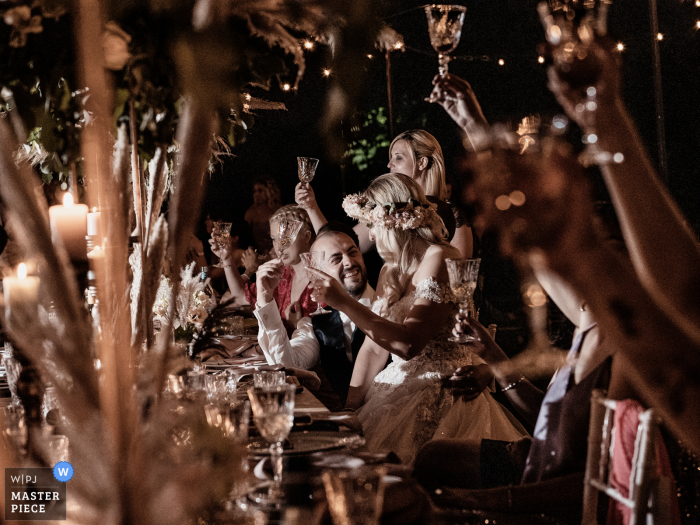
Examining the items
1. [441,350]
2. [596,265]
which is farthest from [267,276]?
[596,265]

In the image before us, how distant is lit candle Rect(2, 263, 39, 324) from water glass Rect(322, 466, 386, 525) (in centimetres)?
43

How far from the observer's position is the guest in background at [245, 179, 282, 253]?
5.56 m

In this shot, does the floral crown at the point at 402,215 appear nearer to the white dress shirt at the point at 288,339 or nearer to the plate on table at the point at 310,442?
the white dress shirt at the point at 288,339

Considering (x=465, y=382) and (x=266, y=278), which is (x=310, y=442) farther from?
(x=266, y=278)

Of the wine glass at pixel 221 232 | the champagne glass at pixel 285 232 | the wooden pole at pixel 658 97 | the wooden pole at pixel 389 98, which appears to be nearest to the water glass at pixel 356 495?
the champagne glass at pixel 285 232

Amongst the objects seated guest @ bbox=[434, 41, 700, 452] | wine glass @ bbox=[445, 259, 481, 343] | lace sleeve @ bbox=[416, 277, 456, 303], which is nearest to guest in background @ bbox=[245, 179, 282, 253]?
lace sleeve @ bbox=[416, 277, 456, 303]

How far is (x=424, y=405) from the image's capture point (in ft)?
7.86

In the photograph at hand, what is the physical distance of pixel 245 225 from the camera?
614 cm

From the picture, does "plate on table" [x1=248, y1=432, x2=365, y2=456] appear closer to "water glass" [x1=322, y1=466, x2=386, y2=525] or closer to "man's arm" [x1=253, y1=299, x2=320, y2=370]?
"water glass" [x1=322, y1=466, x2=386, y2=525]

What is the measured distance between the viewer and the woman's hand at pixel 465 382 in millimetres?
2400

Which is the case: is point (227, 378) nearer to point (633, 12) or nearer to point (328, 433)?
point (328, 433)

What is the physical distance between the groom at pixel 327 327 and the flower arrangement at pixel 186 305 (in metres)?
0.29

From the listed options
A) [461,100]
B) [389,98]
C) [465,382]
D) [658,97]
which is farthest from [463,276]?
[389,98]

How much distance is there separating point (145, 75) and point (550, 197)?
23.7 inches
